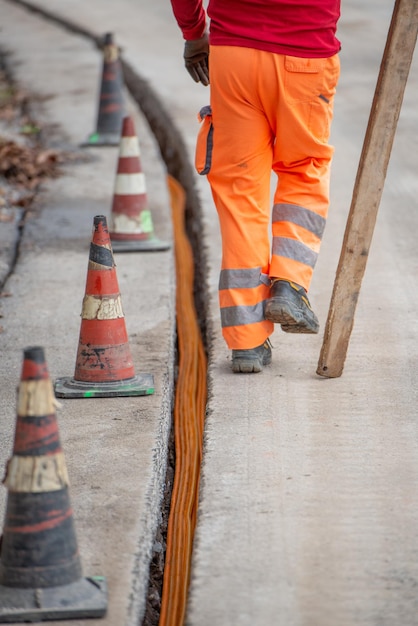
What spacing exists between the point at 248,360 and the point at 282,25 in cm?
130

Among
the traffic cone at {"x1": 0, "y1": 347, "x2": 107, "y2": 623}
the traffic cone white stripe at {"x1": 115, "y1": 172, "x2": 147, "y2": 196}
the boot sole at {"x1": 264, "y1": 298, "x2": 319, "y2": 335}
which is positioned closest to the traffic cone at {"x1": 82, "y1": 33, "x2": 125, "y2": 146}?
the traffic cone white stripe at {"x1": 115, "y1": 172, "x2": 147, "y2": 196}

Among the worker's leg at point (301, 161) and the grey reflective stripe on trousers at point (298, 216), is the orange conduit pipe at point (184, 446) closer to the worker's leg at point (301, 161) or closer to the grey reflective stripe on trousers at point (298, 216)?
the worker's leg at point (301, 161)

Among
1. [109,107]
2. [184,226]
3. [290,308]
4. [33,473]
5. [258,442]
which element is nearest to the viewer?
[33,473]

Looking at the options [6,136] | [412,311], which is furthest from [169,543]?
[6,136]

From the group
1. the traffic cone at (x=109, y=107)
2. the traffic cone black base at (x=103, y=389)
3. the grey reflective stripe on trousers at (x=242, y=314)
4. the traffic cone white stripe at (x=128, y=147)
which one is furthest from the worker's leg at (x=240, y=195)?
the traffic cone at (x=109, y=107)

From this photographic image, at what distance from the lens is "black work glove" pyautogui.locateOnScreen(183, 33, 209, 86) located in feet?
14.7

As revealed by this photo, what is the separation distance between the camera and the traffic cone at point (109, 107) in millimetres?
9109

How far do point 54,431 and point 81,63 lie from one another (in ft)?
35.8

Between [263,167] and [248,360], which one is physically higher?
[263,167]

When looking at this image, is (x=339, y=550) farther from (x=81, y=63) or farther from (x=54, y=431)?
(x=81, y=63)

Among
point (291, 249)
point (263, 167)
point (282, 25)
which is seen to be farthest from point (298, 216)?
point (282, 25)

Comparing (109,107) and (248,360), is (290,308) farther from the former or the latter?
(109,107)

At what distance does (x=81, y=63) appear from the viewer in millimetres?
13109

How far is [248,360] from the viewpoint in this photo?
14.2ft
